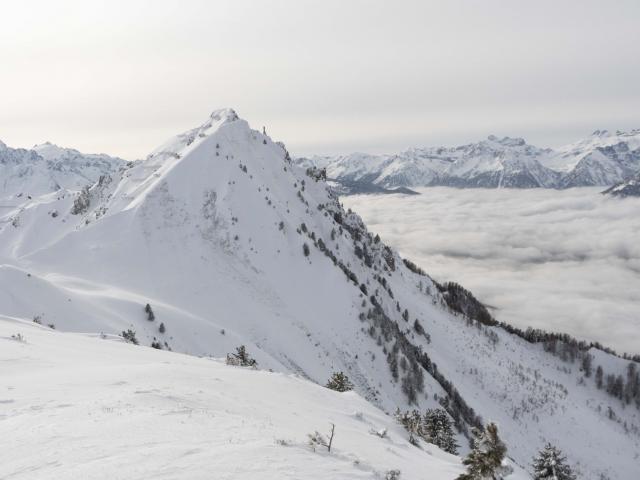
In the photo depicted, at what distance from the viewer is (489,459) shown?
14898mm

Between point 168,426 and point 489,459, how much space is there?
11120 mm

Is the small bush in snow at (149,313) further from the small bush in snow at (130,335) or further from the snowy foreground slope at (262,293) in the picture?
the small bush in snow at (130,335)

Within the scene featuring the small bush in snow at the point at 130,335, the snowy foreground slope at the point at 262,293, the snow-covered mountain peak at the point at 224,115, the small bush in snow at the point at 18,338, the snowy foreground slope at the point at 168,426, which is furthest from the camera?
the snow-covered mountain peak at the point at 224,115

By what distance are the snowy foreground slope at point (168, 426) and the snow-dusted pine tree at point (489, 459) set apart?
219cm

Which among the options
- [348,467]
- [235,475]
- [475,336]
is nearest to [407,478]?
[348,467]

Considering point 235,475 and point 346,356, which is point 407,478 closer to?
point 235,475

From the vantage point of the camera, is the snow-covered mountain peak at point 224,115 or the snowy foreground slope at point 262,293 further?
the snow-covered mountain peak at point 224,115

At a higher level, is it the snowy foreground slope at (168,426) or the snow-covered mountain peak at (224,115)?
the snow-covered mountain peak at (224,115)

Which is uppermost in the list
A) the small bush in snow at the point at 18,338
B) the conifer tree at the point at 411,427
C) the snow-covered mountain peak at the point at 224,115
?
the snow-covered mountain peak at the point at 224,115

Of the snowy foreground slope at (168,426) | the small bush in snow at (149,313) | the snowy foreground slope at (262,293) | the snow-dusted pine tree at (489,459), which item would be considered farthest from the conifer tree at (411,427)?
the small bush in snow at (149,313)

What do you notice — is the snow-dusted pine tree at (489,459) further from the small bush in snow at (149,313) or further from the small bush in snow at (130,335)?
the small bush in snow at (149,313)

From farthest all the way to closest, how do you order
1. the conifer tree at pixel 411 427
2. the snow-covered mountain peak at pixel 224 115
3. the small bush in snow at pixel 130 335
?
the snow-covered mountain peak at pixel 224 115 → the small bush in snow at pixel 130 335 → the conifer tree at pixel 411 427

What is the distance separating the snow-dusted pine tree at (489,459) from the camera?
14.8 m

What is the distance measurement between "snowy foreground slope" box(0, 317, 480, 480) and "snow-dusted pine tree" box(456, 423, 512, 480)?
2.19m
